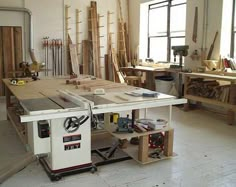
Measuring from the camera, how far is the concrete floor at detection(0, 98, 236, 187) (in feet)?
8.75

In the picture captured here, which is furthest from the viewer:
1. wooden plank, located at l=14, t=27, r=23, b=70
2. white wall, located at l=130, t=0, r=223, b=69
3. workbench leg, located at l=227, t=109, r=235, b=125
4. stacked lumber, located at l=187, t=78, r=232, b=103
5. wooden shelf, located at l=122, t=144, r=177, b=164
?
wooden plank, located at l=14, t=27, r=23, b=70

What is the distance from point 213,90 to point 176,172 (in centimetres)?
271

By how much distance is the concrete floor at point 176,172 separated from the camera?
105 inches

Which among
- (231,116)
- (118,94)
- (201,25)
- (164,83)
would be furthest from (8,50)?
(231,116)

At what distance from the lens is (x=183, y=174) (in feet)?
9.43

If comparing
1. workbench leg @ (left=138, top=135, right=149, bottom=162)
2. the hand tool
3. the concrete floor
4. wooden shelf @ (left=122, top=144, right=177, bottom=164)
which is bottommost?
the concrete floor

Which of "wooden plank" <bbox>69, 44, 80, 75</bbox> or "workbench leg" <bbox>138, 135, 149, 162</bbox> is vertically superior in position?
"wooden plank" <bbox>69, 44, 80, 75</bbox>

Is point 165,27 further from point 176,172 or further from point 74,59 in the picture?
Result: point 176,172

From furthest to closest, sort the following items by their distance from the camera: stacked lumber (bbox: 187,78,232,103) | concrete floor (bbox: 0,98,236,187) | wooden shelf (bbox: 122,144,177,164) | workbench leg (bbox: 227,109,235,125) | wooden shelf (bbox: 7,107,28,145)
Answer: stacked lumber (bbox: 187,78,232,103) → workbench leg (bbox: 227,109,235,125) → wooden shelf (bbox: 7,107,28,145) → wooden shelf (bbox: 122,144,177,164) → concrete floor (bbox: 0,98,236,187)

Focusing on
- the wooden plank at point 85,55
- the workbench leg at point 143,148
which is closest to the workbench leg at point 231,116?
the workbench leg at point 143,148

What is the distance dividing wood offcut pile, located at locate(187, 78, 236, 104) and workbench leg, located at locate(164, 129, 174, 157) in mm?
2035

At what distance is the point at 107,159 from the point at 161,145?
701 mm

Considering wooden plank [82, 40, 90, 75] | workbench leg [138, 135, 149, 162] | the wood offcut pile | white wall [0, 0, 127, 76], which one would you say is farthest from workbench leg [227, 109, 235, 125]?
white wall [0, 0, 127, 76]

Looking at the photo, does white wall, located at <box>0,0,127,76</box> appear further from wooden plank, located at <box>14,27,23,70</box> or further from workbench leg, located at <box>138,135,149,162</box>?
workbench leg, located at <box>138,135,149,162</box>
